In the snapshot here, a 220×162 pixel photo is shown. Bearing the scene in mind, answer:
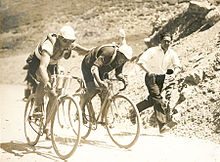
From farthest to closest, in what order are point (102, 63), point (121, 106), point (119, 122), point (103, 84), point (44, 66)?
point (121, 106) → point (119, 122) → point (102, 63) → point (103, 84) → point (44, 66)

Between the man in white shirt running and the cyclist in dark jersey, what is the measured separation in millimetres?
774

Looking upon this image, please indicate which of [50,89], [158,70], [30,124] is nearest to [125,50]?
[50,89]

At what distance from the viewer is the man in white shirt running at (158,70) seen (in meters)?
5.66

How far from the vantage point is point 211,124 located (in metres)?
5.27

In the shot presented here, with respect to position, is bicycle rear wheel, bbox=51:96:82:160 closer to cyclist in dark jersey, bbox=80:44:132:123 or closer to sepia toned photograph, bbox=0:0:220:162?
sepia toned photograph, bbox=0:0:220:162

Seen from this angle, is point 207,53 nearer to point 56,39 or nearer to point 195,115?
point 195,115

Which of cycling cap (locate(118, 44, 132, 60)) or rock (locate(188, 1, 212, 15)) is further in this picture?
rock (locate(188, 1, 212, 15))

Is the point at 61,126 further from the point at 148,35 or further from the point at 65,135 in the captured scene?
the point at 148,35

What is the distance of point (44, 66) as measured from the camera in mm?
4727

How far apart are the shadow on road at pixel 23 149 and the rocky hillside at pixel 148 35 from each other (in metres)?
2.06

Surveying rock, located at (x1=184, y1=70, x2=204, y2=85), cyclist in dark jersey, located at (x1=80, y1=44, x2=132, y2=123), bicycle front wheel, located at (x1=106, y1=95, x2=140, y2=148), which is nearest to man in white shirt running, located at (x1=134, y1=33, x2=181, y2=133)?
rock, located at (x1=184, y1=70, x2=204, y2=85)

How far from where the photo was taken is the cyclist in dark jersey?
4.91 meters

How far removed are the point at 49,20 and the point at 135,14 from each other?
6280 mm

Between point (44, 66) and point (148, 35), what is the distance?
9.54m
